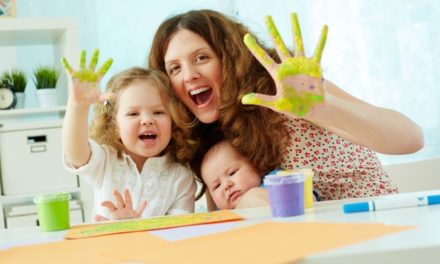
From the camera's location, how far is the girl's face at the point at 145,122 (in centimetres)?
186

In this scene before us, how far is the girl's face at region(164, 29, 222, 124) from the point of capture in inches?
73.5

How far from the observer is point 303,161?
1.76 metres

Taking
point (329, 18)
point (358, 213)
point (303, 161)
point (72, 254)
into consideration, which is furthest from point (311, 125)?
point (329, 18)

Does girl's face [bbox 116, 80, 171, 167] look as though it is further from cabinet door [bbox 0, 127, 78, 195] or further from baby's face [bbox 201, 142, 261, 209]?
cabinet door [bbox 0, 127, 78, 195]

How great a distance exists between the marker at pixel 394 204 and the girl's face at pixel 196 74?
0.79 metres

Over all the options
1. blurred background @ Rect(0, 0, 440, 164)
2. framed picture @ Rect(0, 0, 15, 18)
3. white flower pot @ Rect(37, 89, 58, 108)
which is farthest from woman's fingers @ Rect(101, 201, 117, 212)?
blurred background @ Rect(0, 0, 440, 164)

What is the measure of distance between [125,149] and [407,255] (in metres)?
1.32

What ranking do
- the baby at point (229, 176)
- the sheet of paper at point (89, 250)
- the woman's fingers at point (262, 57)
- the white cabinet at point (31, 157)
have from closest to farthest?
the sheet of paper at point (89, 250) < the woman's fingers at point (262, 57) < the baby at point (229, 176) < the white cabinet at point (31, 157)

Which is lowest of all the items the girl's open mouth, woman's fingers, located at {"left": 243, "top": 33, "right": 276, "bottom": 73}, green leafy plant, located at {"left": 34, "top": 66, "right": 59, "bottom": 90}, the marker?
the marker

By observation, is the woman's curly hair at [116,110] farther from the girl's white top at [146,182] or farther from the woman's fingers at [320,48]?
the woman's fingers at [320,48]

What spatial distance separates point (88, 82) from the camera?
154 centimetres

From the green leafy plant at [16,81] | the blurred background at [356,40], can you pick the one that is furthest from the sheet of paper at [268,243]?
the blurred background at [356,40]

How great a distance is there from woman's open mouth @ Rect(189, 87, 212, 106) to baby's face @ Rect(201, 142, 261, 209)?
0.18 meters

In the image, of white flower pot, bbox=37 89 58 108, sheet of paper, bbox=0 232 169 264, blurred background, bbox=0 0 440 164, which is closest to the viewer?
sheet of paper, bbox=0 232 169 264
